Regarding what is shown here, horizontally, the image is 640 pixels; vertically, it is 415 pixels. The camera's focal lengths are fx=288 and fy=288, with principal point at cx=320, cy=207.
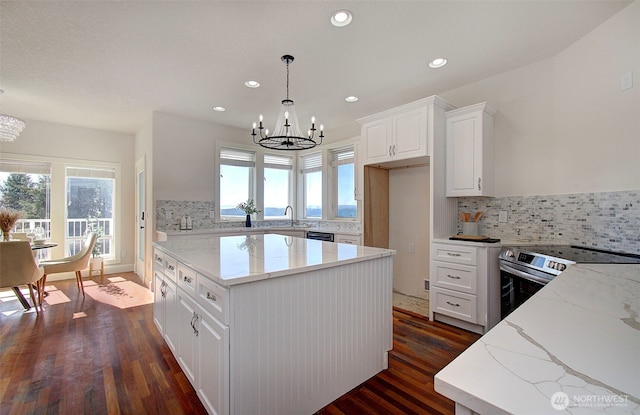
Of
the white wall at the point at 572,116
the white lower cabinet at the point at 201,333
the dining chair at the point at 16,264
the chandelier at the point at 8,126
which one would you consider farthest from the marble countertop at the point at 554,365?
the chandelier at the point at 8,126

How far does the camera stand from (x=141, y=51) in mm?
2660

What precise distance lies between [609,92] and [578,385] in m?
2.93

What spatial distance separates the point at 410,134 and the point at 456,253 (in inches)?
55.0

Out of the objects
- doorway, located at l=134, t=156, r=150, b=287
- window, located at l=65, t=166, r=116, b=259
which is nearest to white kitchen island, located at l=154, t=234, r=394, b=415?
doorway, located at l=134, t=156, r=150, b=287

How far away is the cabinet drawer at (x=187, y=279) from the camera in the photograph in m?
1.82

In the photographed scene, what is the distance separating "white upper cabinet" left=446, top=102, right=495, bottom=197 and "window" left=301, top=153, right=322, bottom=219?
2.59 m

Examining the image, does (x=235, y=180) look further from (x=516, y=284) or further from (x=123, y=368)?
(x=516, y=284)

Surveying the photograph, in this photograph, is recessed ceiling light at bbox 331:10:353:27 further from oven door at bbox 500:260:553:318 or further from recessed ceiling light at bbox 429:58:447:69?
oven door at bbox 500:260:553:318

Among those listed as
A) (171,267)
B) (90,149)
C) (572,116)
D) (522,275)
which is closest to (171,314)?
(171,267)

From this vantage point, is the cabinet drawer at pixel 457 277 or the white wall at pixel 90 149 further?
the white wall at pixel 90 149

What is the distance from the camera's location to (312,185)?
18.4 ft

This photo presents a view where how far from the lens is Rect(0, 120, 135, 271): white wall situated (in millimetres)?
4680

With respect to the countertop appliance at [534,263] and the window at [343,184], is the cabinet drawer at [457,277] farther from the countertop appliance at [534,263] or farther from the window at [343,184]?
the window at [343,184]

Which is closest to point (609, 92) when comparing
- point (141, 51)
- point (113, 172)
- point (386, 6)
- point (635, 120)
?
point (635, 120)
